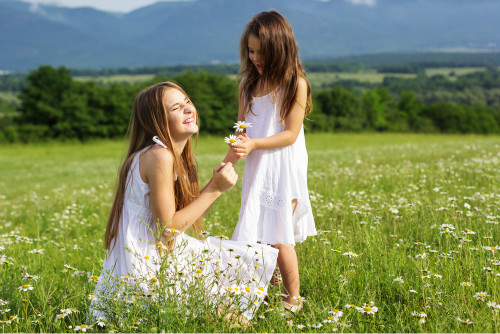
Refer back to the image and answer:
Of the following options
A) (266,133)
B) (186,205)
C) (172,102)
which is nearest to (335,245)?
(266,133)

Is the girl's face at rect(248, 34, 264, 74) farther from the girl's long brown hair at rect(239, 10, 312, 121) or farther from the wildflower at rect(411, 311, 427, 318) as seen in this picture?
the wildflower at rect(411, 311, 427, 318)

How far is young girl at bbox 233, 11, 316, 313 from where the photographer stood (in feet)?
12.6

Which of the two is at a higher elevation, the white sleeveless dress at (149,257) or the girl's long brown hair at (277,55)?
the girl's long brown hair at (277,55)

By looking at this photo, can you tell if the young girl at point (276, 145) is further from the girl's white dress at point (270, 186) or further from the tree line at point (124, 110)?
the tree line at point (124, 110)

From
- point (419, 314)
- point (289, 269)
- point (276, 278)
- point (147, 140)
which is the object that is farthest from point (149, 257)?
point (419, 314)

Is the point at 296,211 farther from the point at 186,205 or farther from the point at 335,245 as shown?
the point at 186,205

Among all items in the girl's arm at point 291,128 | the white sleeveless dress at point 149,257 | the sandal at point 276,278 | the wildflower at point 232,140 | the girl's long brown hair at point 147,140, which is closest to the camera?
the white sleeveless dress at point 149,257

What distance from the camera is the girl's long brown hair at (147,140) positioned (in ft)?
11.4

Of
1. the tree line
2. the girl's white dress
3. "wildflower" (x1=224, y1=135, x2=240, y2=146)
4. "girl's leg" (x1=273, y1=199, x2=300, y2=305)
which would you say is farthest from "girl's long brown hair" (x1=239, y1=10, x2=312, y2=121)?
the tree line

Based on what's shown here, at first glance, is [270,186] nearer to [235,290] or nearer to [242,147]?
[242,147]

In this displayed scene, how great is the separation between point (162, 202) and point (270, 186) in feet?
3.28

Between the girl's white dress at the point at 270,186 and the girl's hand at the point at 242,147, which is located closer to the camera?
the girl's hand at the point at 242,147

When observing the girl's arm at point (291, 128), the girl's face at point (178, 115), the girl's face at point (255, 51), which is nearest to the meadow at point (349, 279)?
the girl's face at point (178, 115)

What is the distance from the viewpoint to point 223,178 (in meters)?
3.35
